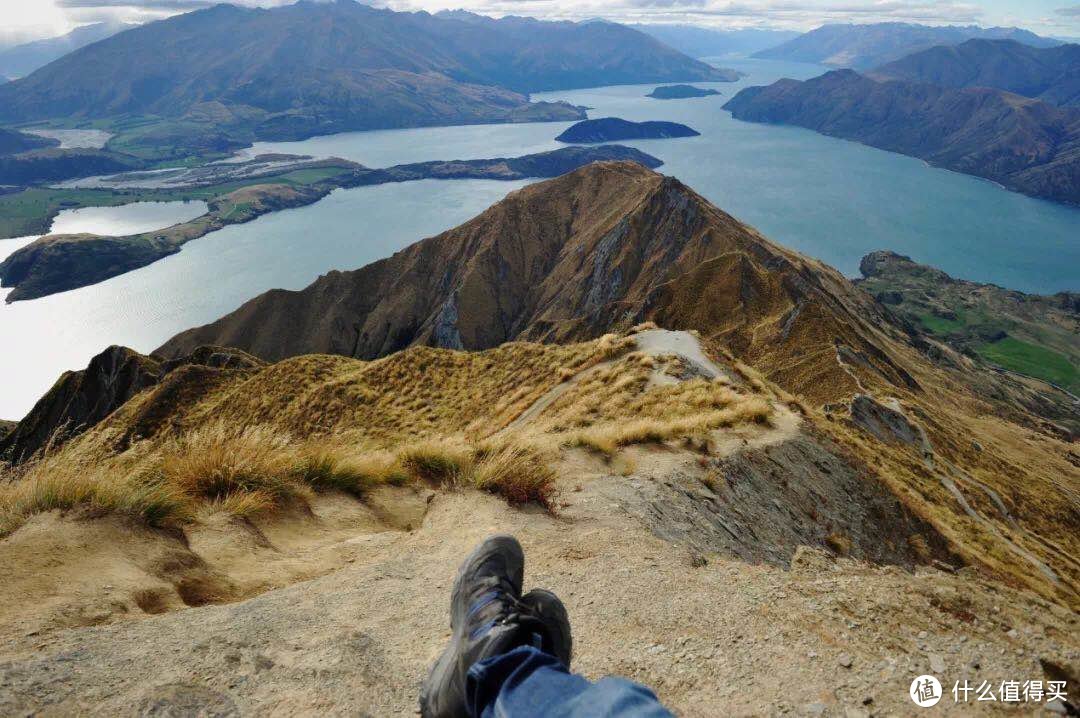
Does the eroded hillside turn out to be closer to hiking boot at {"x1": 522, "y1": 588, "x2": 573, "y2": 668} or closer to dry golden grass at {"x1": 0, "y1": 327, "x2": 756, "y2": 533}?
dry golden grass at {"x1": 0, "y1": 327, "x2": 756, "y2": 533}

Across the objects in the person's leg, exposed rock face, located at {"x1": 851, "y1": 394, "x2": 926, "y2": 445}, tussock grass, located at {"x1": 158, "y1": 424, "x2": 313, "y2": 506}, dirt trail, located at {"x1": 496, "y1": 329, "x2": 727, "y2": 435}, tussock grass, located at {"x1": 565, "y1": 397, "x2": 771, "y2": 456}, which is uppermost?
the person's leg

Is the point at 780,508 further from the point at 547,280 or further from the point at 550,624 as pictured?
the point at 547,280

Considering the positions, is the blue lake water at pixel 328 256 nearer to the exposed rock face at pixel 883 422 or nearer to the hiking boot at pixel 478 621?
the exposed rock face at pixel 883 422

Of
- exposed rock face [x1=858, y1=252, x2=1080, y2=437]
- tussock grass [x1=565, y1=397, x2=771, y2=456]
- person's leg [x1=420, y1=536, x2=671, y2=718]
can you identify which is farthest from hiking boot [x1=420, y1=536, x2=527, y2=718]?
exposed rock face [x1=858, y1=252, x2=1080, y2=437]

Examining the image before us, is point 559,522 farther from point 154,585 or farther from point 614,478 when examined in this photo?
point 154,585

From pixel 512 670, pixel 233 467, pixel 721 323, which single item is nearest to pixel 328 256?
A: pixel 721 323

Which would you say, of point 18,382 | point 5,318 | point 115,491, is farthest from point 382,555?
point 5,318

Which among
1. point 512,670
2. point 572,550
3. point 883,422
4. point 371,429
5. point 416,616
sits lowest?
point 883,422
